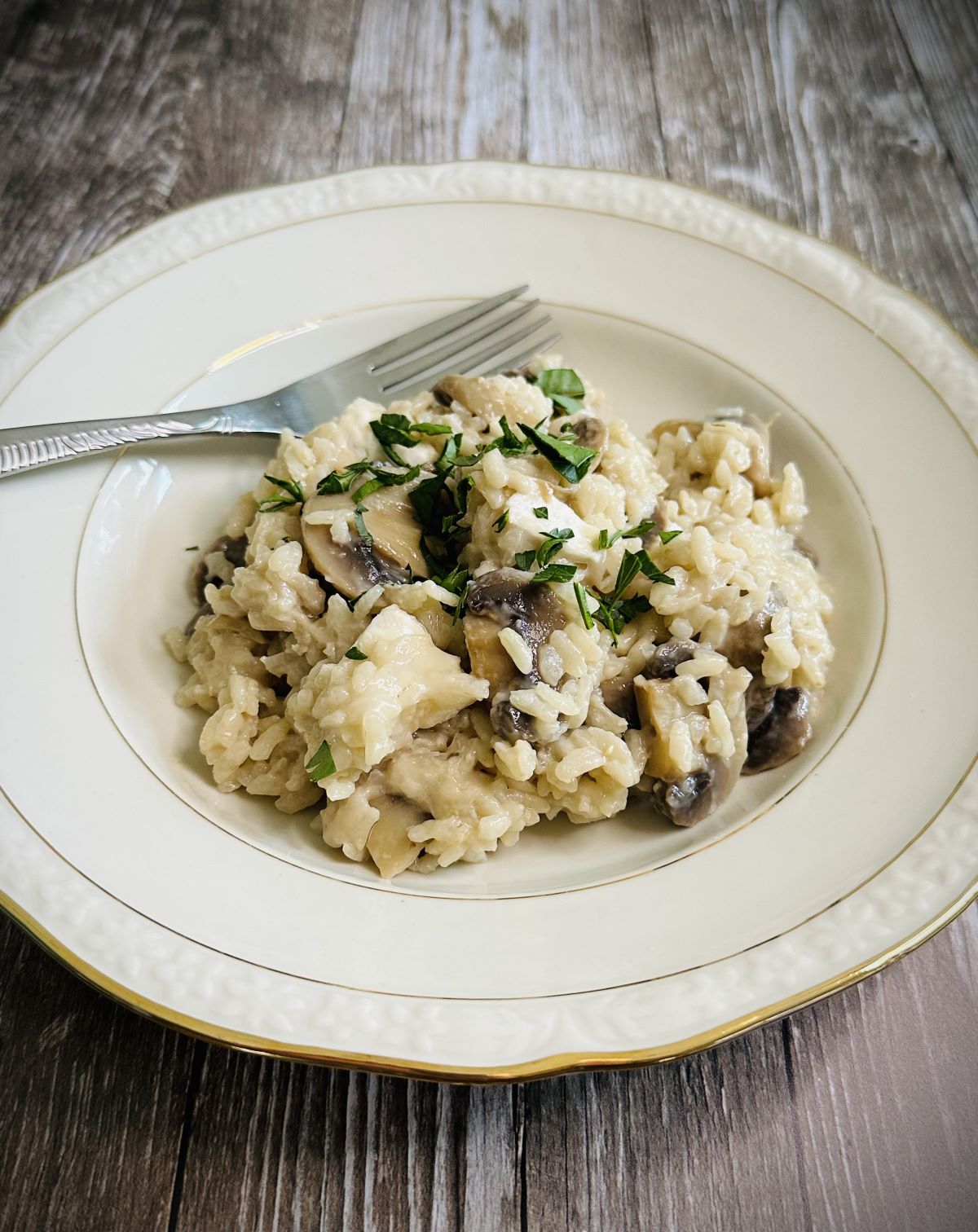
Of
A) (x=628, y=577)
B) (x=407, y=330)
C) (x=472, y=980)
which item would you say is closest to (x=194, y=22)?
(x=407, y=330)

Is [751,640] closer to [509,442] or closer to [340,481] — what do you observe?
[509,442]

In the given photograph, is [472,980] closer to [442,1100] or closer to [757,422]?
[442,1100]

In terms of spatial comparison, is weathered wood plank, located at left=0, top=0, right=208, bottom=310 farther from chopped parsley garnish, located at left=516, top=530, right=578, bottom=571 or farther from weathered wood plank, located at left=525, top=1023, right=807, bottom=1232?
weathered wood plank, located at left=525, top=1023, right=807, bottom=1232

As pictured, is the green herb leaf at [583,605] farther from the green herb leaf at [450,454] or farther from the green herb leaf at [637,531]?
the green herb leaf at [450,454]

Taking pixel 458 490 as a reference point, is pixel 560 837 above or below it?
below

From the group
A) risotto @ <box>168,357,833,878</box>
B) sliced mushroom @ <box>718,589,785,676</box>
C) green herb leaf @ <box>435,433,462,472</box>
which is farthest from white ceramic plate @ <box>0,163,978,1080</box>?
green herb leaf @ <box>435,433,462,472</box>
